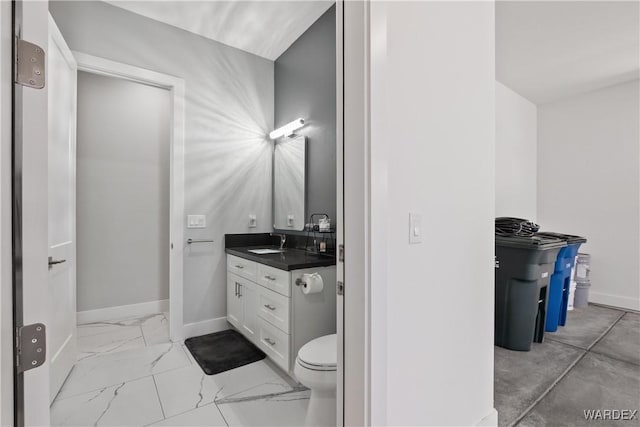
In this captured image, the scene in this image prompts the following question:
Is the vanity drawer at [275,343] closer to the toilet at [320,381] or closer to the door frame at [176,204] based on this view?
the toilet at [320,381]

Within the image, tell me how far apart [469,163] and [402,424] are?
3.61 feet

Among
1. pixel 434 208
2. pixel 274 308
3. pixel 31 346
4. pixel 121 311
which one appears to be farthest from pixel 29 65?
pixel 121 311

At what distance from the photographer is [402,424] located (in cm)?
110

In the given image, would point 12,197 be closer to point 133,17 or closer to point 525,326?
point 133,17

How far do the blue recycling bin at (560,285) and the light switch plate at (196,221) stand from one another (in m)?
3.26

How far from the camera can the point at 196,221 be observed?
286 centimetres

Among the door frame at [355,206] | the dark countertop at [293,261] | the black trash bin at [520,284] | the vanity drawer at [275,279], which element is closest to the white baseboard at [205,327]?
the dark countertop at [293,261]

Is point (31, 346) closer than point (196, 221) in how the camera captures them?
Yes

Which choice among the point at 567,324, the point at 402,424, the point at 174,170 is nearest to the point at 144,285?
the point at 174,170

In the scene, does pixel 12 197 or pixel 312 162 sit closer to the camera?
pixel 12 197

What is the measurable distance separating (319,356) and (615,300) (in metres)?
4.29

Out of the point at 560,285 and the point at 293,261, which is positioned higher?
the point at 293,261

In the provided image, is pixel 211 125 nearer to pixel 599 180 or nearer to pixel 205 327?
pixel 205 327

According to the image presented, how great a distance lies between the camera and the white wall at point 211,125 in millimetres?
2586
